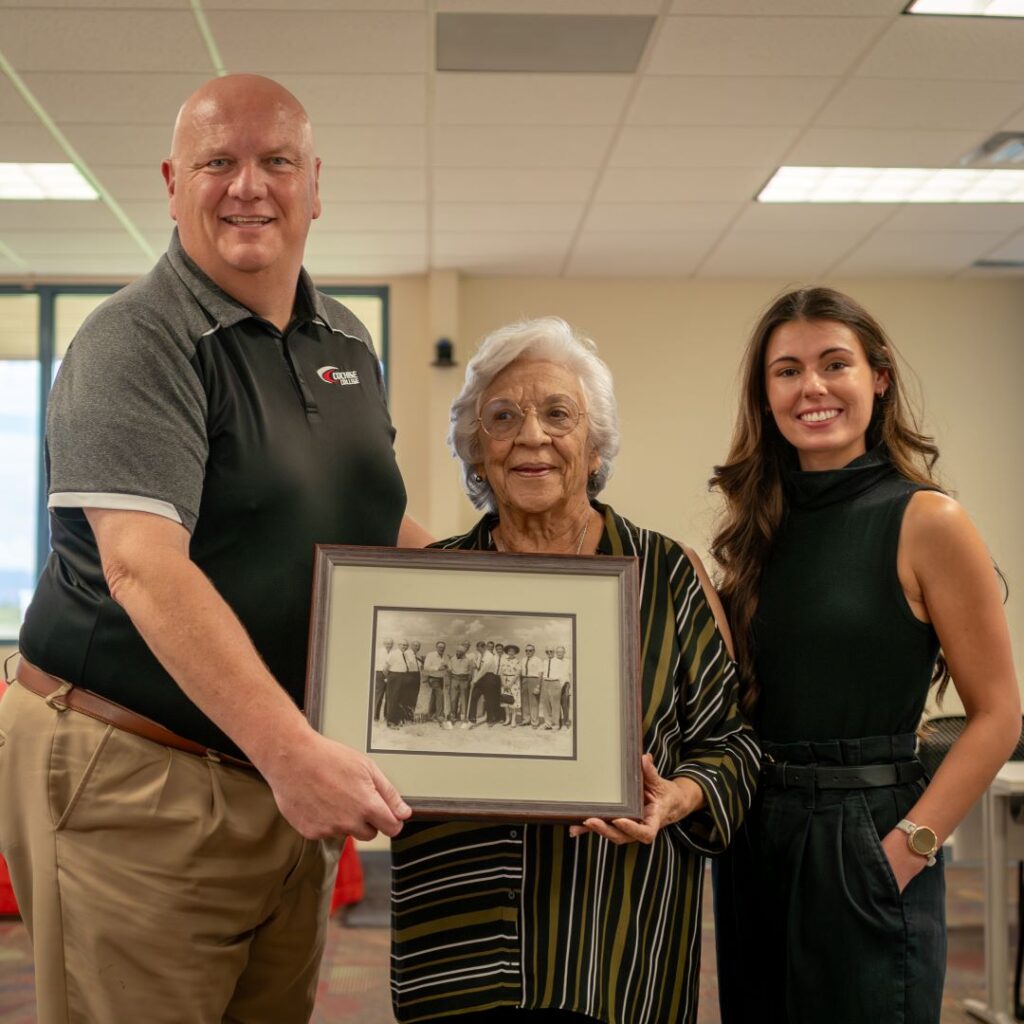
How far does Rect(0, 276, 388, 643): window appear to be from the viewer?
7.34m

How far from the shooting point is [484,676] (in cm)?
146

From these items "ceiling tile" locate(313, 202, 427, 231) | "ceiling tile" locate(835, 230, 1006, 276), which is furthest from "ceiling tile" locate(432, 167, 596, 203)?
"ceiling tile" locate(835, 230, 1006, 276)

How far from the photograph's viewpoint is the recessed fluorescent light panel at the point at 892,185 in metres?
5.47

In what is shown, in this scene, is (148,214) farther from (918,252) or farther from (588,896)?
(588,896)

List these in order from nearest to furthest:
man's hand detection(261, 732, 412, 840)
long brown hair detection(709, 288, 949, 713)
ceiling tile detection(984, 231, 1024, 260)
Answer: man's hand detection(261, 732, 412, 840)
long brown hair detection(709, 288, 949, 713)
ceiling tile detection(984, 231, 1024, 260)

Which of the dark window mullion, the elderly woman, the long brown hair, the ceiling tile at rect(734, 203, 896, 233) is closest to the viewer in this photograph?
the elderly woman

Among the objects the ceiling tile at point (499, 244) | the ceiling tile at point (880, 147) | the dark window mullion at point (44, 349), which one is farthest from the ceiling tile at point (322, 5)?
the dark window mullion at point (44, 349)

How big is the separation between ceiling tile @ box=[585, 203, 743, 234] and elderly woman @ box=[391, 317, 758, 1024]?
440 cm

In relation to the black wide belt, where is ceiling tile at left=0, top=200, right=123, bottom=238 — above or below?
above

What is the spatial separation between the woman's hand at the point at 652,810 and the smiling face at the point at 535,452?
0.46 metres

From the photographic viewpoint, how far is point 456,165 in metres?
5.27

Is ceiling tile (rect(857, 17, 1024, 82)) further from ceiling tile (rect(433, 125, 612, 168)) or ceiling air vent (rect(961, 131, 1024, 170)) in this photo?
ceiling tile (rect(433, 125, 612, 168))

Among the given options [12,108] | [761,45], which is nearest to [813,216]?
[761,45]

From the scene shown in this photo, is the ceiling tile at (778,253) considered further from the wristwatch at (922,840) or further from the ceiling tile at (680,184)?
the wristwatch at (922,840)
